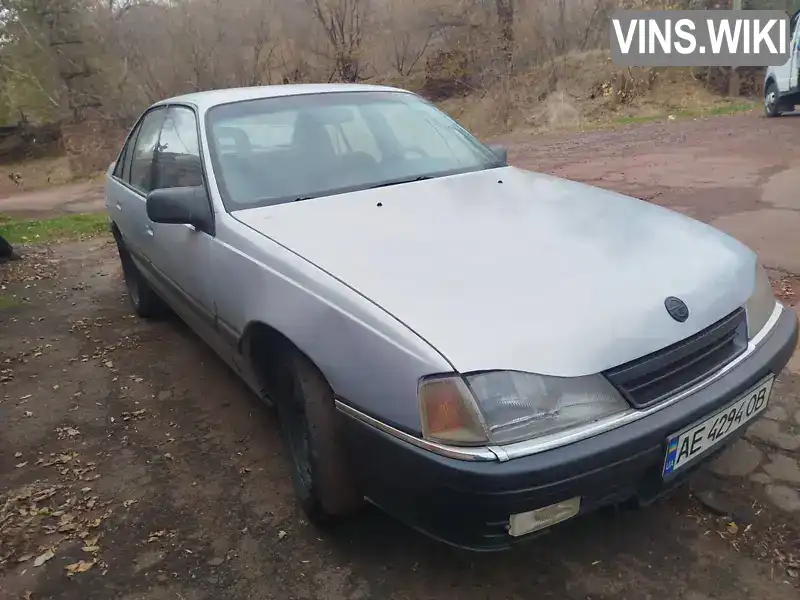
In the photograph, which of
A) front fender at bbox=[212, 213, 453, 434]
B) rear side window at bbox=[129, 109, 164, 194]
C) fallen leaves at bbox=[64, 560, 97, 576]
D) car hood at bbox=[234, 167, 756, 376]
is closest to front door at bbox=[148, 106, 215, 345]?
rear side window at bbox=[129, 109, 164, 194]

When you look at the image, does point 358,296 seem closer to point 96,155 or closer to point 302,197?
point 302,197

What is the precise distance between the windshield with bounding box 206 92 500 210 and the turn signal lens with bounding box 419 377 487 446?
1.34 m

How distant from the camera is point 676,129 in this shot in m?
12.8

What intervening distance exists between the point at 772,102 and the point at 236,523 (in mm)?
14149

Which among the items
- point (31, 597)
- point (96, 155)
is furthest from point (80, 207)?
point (31, 597)

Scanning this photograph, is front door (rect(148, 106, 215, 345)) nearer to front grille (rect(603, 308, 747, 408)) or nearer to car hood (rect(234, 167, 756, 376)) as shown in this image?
car hood (rect(234, 167, 756, 376))

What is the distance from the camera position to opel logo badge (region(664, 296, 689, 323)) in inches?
75.1

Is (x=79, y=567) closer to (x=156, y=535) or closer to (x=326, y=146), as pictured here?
(x=156, y=535)

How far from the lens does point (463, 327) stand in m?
1.78

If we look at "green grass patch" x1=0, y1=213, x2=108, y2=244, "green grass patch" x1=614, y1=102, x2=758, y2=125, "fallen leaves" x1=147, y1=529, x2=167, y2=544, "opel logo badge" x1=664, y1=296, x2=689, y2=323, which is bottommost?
"fallen leaves" x1=147, y1=529, x2=167, y2=544

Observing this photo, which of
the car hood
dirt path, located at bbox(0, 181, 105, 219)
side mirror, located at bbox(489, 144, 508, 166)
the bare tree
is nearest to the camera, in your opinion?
the car hood

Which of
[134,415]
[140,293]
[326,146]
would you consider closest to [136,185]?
[140,293]

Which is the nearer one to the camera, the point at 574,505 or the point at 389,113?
the point at 574,505

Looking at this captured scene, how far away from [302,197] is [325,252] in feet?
2.05
